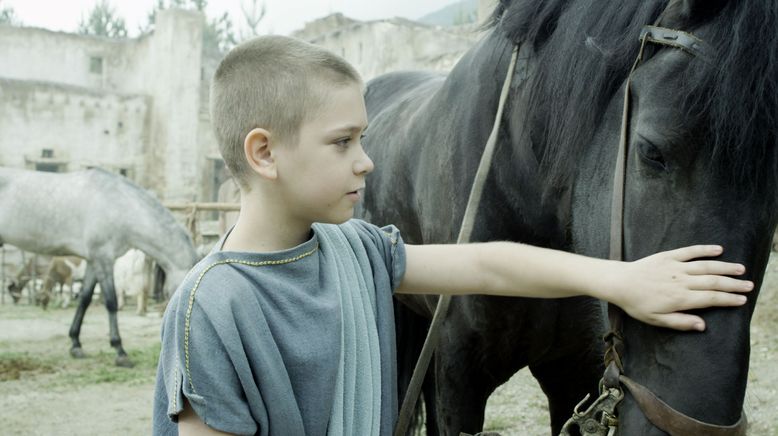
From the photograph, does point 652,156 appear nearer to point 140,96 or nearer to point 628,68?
point 628,68

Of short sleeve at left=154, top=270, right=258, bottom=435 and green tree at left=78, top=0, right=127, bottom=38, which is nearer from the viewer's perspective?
short sleeve at left=154, top=270, right=258, bottom=435

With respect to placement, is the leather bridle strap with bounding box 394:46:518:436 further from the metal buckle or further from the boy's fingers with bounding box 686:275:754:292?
the boy's fingers with bounding box 686:275:754:292

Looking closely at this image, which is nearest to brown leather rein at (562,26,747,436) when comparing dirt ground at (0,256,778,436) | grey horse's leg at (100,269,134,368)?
dirt ground at (0,256,778,436)

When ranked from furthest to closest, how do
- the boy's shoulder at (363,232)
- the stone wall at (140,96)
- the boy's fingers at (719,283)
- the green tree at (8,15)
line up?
1. the green tree at (8,15)
2. the stone wall at (140,96)
3. the boy's shoulder at (363,232)
4. the boy's fingers at (719,283)

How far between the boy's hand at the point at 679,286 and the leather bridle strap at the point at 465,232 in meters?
0.60

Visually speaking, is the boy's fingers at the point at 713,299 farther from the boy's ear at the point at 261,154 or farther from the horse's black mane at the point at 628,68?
the boy's ear at the point at 261,154

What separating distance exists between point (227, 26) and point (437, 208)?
39088mm

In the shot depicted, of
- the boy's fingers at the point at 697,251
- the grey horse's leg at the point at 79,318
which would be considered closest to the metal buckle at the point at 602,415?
the boy's fingers at the point at 697,251

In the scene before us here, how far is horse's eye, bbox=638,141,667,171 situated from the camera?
46.1 inches

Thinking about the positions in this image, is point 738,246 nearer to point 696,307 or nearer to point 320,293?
point 696,307

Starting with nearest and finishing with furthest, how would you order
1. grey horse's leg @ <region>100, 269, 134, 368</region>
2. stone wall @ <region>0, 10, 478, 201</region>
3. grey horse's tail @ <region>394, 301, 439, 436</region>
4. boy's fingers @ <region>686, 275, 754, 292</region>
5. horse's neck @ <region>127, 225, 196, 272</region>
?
1. boy's fingers @ <region>686, 275, 754, 292</region>
2. grey horse's tail @ <region>394, 301, 439, 436</region>
3. grey horse's leg @ <region>100, 269, 134, 368</region>
4. horse's neck @ <region>127, 225, 196, 272</region>
5. stone wall @ <region>0, 10, 478, 201</region>

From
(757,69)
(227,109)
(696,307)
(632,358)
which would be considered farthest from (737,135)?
(227,109)

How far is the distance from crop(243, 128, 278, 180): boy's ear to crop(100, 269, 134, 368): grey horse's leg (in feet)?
21.4

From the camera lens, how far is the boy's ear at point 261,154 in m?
1.16
